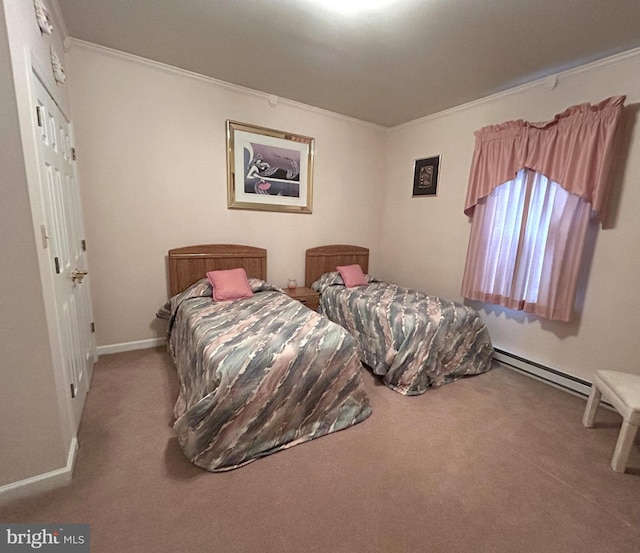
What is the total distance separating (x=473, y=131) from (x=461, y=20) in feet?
4.78

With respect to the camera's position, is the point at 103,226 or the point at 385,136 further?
the point at 385,136

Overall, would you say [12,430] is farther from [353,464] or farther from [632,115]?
[632,115]

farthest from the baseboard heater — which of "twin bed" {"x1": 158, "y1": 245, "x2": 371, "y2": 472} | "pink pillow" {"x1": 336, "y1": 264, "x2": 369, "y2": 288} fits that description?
"twin bed" {"x1": 158, "y1": 245, "x2": 371, "y2": 472}

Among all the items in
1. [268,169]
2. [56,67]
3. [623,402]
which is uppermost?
[56,67]

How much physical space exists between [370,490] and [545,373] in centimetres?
216

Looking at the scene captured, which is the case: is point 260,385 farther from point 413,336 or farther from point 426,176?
point 426,176

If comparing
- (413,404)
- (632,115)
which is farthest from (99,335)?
(632,115)

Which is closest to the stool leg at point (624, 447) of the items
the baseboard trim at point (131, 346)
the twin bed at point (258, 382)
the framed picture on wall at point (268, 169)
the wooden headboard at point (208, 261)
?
the twin bed at point (258, 382)

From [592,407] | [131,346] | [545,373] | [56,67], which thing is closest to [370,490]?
[592,407]

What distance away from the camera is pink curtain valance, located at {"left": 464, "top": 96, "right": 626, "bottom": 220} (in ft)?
7.16

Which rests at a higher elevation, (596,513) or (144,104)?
(144,104)

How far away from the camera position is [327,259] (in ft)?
12.6

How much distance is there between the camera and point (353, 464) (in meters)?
1.67

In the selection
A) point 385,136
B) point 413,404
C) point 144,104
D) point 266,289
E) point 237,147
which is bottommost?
point 413,404
